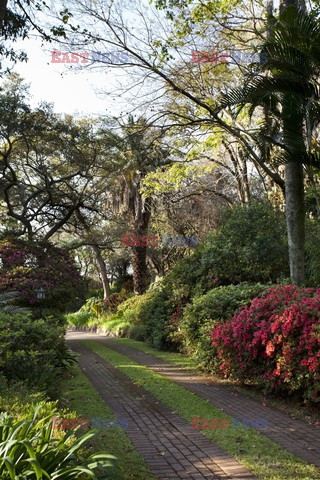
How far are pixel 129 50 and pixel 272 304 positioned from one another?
6.75 meters

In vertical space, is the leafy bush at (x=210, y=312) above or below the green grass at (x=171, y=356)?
above

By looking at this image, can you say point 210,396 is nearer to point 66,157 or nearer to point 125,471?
point 125,471

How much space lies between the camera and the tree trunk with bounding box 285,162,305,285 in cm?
1034

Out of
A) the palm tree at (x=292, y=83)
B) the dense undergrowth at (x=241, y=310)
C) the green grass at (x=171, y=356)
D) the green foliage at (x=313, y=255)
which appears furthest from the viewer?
the green grass at (x=171, y=356)

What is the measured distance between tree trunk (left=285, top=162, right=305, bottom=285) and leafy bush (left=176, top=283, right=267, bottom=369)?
2.88 feet

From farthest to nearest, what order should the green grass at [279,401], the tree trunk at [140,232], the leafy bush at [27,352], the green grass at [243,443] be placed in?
the tree trunk at [140,232] → the green grass at [279,401] → the leafy bush at [27,352] → the green grass at [243,443]

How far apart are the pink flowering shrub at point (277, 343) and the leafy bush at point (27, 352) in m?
3.31

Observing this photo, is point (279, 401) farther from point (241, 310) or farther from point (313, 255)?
point (313, 255)

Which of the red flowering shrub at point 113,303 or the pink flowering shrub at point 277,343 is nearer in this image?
the pink flowering shrub at point 277,343

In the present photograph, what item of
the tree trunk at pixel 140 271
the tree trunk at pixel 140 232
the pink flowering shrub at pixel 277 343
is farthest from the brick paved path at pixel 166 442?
the tree trunk at pixel 140 271

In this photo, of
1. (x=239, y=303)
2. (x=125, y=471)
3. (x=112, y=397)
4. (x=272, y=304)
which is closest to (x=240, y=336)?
(x=272, y=304)

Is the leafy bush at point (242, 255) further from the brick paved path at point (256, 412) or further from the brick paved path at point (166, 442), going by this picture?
the brick paved path at point (166, 442)

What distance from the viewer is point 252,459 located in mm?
4688

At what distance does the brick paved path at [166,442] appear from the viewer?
174 inches
